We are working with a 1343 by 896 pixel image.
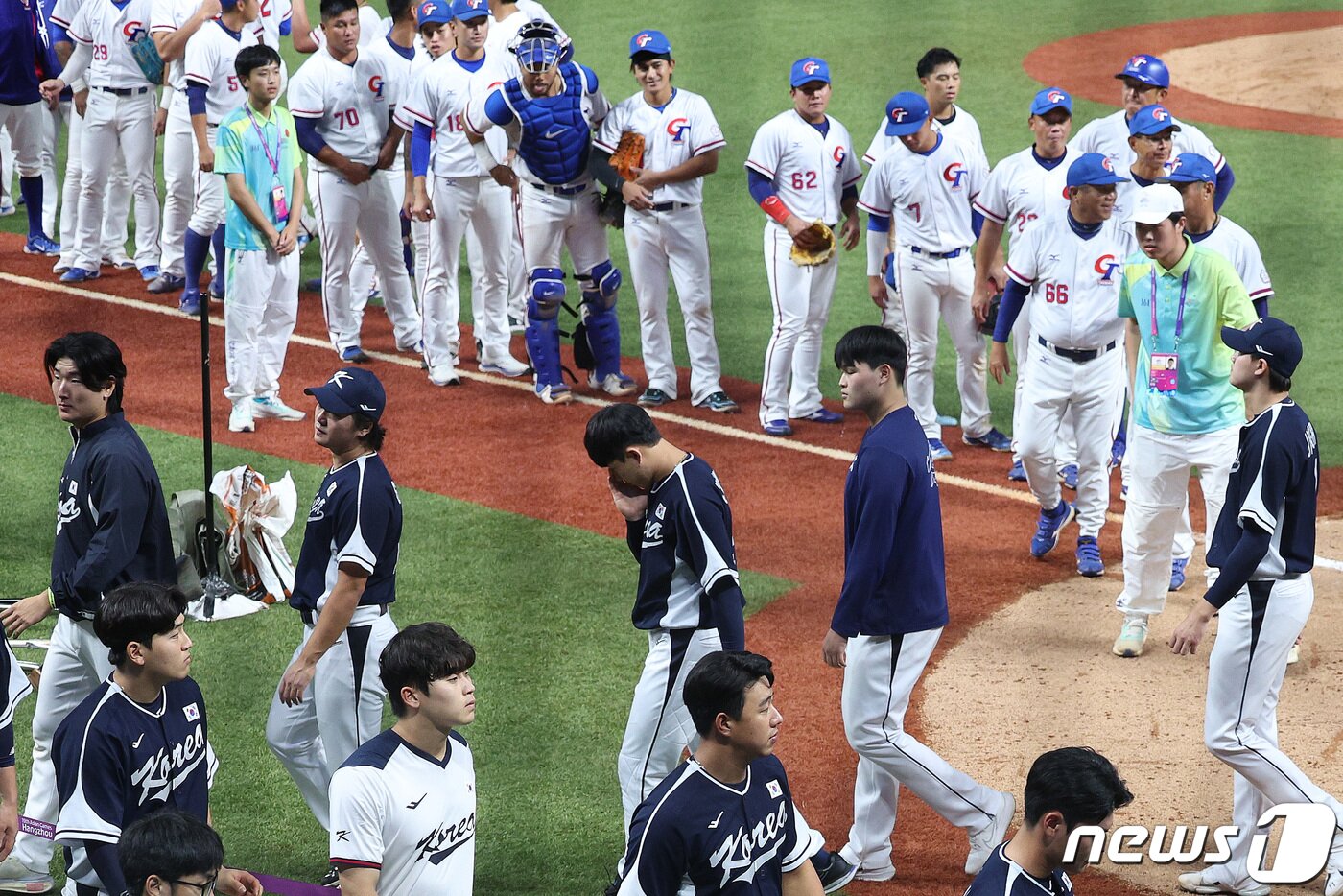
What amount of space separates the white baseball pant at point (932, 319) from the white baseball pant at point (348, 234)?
8.42 feet

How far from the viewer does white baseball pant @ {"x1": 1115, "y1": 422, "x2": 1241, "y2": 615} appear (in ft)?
16.9

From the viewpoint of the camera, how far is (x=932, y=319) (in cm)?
723

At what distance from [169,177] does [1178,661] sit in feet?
20.0

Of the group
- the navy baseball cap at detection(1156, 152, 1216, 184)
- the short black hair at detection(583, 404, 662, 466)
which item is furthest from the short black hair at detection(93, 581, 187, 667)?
the navy baseball cap at detection(1156, 152, 1216, 184)

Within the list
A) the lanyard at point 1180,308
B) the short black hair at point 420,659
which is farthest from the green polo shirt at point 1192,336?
the short black hair at point 420,659

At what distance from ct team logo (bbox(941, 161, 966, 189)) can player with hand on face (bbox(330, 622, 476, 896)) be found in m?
4.59

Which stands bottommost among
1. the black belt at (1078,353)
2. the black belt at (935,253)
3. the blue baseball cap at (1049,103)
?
the black belt at (1078,353)

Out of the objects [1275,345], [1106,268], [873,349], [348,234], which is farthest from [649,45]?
[1275,345]

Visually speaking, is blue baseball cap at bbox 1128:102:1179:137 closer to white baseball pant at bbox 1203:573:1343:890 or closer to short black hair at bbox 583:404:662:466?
white baseball pant at bbox 1203:573:1343:890

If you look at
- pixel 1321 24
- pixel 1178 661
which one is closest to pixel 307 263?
pixel 1178 661

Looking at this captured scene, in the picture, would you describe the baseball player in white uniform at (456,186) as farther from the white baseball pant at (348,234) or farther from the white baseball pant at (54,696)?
the white baseball pant at (54,696)

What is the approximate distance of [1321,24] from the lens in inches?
652

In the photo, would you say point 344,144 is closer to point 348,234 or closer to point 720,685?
point 348,234

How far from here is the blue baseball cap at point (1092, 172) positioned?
5.73m
